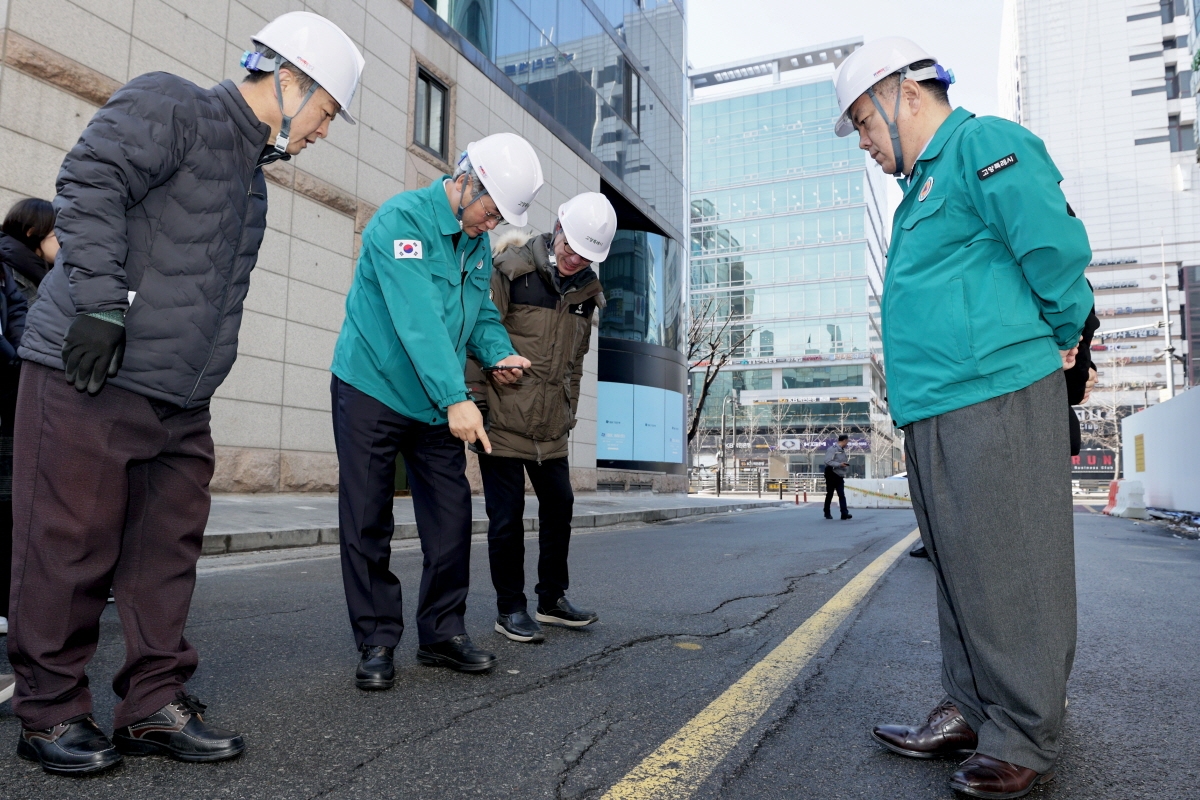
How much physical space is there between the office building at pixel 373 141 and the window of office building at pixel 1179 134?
3246 inches

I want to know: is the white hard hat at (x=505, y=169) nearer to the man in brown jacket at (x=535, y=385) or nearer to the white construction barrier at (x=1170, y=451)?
the man in brown jacket at (x=535, y=385)

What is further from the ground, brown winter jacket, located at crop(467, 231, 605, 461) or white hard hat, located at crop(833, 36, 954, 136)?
white hard hat, located at crop(833, 36, 954, 136)

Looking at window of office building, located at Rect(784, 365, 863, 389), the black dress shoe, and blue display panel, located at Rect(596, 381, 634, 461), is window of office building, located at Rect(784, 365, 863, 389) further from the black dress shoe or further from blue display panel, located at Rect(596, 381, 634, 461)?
the black dress shoe

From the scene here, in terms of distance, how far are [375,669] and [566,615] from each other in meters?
1.26

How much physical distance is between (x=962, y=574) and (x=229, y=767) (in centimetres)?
184

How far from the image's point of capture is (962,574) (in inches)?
80.2

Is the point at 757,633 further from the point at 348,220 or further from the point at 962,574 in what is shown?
the point at 348,220

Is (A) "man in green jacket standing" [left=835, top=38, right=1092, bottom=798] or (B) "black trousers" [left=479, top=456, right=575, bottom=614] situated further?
(B) "black trousers" [left=479, top=456, right=575, bottom=614]

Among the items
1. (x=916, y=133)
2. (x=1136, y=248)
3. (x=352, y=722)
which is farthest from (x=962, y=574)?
(x=1136, y=248)

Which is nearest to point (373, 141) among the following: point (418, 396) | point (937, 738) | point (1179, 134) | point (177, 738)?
point (418, 396)

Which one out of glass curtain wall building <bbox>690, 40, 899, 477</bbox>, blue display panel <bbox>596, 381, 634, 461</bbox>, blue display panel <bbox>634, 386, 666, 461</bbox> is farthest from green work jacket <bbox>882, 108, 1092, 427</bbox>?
glass curtain wall building <bbox>690, 40, 899, 477</bbox>

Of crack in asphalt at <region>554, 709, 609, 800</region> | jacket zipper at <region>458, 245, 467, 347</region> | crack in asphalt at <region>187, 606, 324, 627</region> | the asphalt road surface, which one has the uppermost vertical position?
jacket zipper at <region>458, 245, 467, 347</region>

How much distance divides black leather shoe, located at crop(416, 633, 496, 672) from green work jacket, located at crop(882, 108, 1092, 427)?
1660 mm

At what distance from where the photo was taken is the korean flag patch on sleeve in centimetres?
274
